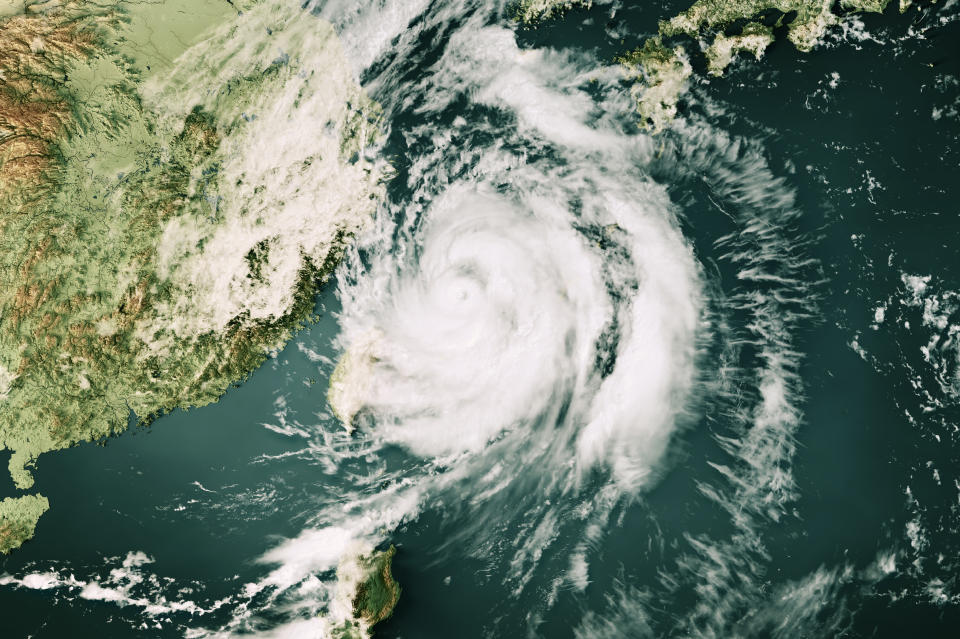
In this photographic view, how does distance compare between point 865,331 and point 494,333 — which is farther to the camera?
point 494,333

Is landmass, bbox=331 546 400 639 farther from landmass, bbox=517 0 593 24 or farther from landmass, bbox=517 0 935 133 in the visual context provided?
landmass, bbox=517 0 593 24

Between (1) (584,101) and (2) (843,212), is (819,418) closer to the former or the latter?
(2) (843,212)

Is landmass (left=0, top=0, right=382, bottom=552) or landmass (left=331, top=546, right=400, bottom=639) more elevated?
landmass (left=0, top=0, right=382, bottom=552)

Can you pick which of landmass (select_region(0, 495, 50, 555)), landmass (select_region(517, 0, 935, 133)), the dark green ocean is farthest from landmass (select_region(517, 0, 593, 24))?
landmass (select_region(0, 495, 50, 555))

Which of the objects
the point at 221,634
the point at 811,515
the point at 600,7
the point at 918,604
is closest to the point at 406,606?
the point at 221,634

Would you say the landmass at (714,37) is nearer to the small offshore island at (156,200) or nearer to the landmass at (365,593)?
the small offshore island at (156,200)

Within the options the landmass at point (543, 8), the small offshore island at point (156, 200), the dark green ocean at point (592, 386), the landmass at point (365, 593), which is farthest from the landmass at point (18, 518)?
the landmass at point (543, 8)
